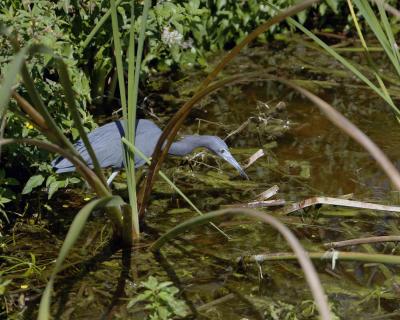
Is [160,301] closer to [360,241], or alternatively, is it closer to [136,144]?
[360,241]

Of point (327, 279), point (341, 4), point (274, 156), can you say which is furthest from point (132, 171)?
point (341, 4)

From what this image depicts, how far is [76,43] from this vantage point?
3.91 meters

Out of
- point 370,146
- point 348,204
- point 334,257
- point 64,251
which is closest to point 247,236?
point 348,204

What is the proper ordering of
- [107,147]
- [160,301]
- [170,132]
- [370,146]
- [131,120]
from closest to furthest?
[370,146], [160,301], [170,132], [131,120], [107,147]

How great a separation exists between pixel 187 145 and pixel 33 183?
0.84 metres

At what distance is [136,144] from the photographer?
11.9ft

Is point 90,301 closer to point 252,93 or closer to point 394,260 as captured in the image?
point 394,260

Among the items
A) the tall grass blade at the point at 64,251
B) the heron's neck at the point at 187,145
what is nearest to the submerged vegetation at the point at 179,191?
the tall grass blade at the point at 64,251

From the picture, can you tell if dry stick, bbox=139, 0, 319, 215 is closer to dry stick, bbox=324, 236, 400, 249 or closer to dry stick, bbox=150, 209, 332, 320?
dry stick, bbox=150, 209, 332, 320

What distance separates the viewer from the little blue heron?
3609 mm

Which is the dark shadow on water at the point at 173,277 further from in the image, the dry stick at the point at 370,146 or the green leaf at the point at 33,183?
the dry stick at the point at 370,146

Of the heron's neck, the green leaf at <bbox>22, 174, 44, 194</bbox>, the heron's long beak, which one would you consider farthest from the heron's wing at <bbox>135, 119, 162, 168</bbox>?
the green leaf at <bbox>22, 174, 44, 194</bbox>

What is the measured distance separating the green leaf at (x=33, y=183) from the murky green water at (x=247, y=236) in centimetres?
22

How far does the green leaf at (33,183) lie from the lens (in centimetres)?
327
